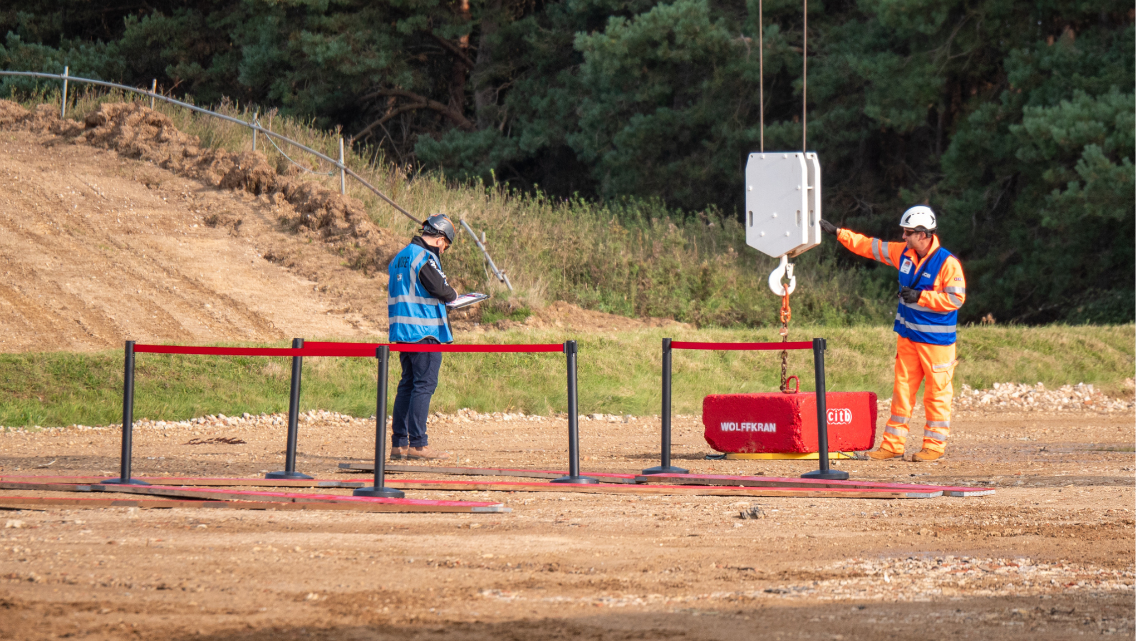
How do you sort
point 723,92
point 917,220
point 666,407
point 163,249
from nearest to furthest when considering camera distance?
point 666,407, point 917,220, point 163,249, point 723,92

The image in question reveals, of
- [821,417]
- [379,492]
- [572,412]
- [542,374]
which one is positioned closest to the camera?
[379,492]

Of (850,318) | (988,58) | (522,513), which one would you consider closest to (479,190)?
(850,318)

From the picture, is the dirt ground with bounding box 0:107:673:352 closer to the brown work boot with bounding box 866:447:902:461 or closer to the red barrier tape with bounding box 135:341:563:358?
the red barrier tape with bounding box 135:341:563:358

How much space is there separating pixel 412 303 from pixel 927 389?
429 centimetres

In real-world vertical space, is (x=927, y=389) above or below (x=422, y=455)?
above

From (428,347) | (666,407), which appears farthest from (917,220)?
(428,347)

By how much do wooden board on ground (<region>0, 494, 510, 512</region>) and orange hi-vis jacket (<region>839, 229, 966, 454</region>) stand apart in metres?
4.32

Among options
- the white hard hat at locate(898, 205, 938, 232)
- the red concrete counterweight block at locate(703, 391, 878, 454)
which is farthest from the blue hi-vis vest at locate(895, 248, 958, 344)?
the red concrete counterweight block at locate(703, 391, 878, 454)

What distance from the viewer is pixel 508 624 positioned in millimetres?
4496

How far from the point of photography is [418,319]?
32.7 feet

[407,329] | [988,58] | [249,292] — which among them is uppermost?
[988,58]

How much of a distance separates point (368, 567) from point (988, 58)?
22.7 metres

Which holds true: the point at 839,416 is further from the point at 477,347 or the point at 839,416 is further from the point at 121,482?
the point at 121,482

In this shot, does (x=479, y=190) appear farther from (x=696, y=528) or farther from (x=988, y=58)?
(x=696, y=528)
